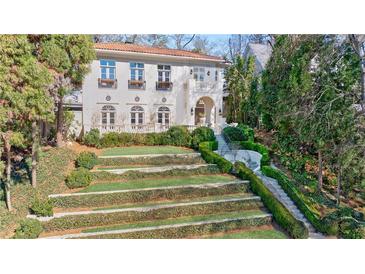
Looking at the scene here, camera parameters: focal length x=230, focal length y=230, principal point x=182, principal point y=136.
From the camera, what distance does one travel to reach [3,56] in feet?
13.0

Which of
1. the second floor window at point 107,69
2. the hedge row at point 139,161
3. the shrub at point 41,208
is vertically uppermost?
the second floor window at point 107,69

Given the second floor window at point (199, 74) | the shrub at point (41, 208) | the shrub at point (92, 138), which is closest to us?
the shrub at point (41, 208)

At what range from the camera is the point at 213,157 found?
5.69 metres

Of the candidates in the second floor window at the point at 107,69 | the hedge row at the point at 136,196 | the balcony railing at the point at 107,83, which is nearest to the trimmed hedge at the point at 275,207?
the hedge row at the point at 136,196

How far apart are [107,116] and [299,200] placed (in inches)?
184

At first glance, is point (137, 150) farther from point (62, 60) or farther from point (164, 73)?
point (62, 60)

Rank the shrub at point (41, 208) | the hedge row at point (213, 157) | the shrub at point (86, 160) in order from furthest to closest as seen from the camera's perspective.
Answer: the hedge row at point (213, 157)
the shrub at point (86, 160)
the shrub at point (41, 208)

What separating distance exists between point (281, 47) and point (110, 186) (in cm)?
491

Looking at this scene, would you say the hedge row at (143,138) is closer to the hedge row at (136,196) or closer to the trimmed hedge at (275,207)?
the hedge row at (136,196)

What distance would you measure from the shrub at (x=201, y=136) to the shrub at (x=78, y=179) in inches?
101

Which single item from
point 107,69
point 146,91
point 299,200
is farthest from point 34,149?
point 299,200

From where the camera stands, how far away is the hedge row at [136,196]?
4.53m
